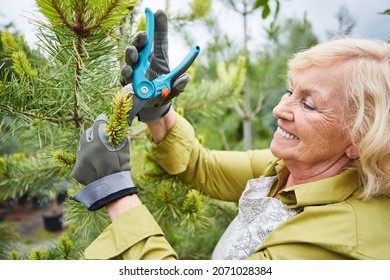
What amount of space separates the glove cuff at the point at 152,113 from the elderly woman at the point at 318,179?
1 centimetres

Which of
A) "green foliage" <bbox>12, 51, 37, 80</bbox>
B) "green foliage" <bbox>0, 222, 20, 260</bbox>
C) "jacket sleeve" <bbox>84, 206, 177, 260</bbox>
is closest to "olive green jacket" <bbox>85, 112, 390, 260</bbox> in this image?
"jacket sleeve" <bbox>84, 206, 177, 260</bbox>

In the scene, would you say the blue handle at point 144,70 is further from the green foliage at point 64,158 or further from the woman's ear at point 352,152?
the woman's ear at point 352,152

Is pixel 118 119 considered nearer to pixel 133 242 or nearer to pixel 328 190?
pixel 133 242

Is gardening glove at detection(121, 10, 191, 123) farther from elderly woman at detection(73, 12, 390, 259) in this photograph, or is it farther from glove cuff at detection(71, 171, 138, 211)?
glove cuff at detection(71, 171, 138, 211)

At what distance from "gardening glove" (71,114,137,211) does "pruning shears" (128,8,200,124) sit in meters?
0.09

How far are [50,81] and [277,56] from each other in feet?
5.34

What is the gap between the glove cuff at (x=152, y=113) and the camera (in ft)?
3.36

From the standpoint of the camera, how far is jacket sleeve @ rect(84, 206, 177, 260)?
82cm

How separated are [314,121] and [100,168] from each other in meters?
0.46

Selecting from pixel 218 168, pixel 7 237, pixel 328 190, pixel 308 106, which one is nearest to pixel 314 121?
pixel 308 106

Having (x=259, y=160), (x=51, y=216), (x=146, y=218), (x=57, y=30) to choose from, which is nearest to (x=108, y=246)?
(x=146, y=218)

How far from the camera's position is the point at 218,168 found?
1201 mm
